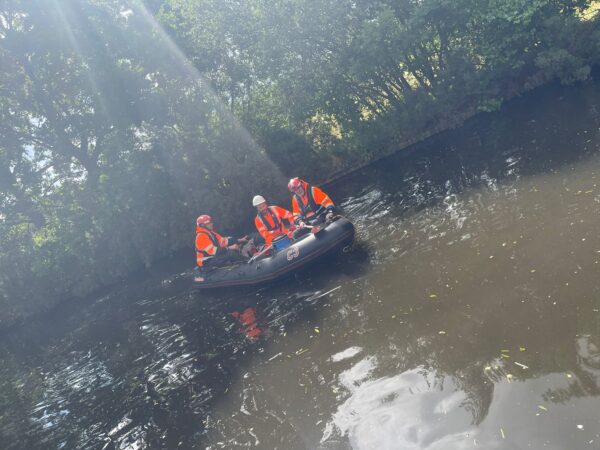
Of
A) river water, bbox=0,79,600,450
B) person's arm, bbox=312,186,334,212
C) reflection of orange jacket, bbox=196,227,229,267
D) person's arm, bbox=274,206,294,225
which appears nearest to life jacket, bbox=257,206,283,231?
person's arm, bbox=274,206,294,225

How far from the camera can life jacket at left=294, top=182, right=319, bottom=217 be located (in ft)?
37.7

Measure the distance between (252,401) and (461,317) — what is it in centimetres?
305

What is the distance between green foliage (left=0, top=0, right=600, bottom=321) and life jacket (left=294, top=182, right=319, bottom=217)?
810 centimetres

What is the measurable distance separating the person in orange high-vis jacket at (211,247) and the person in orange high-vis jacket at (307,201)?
72.6 inches

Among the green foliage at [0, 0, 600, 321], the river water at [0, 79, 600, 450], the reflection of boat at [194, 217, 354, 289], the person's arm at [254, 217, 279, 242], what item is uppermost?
the green foliage at [0, 0, 600, 321]

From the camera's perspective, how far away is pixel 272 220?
11.8 metres

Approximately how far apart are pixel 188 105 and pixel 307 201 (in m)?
11.2

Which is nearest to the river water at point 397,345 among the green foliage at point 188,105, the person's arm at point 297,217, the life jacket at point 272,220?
the person's arm at point 297,217

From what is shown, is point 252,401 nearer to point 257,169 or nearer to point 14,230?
point 257,169

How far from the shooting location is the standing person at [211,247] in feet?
40.2

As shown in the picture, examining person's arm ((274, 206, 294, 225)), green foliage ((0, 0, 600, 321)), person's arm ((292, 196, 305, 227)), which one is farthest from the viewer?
green foliage ((0, 0, 600, 321))

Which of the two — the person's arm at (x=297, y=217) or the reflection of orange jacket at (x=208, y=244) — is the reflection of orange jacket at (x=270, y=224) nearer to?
the person's arm at (x=297, y=217)

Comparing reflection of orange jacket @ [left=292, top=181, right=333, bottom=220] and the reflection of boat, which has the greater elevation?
reflection of orange jacket @ [left=292, top=181, right=333, bottom=220]

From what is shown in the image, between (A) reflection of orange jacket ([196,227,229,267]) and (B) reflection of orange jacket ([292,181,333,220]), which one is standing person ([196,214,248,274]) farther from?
(B) reflection of orange jacket ([292,181,333,220])
